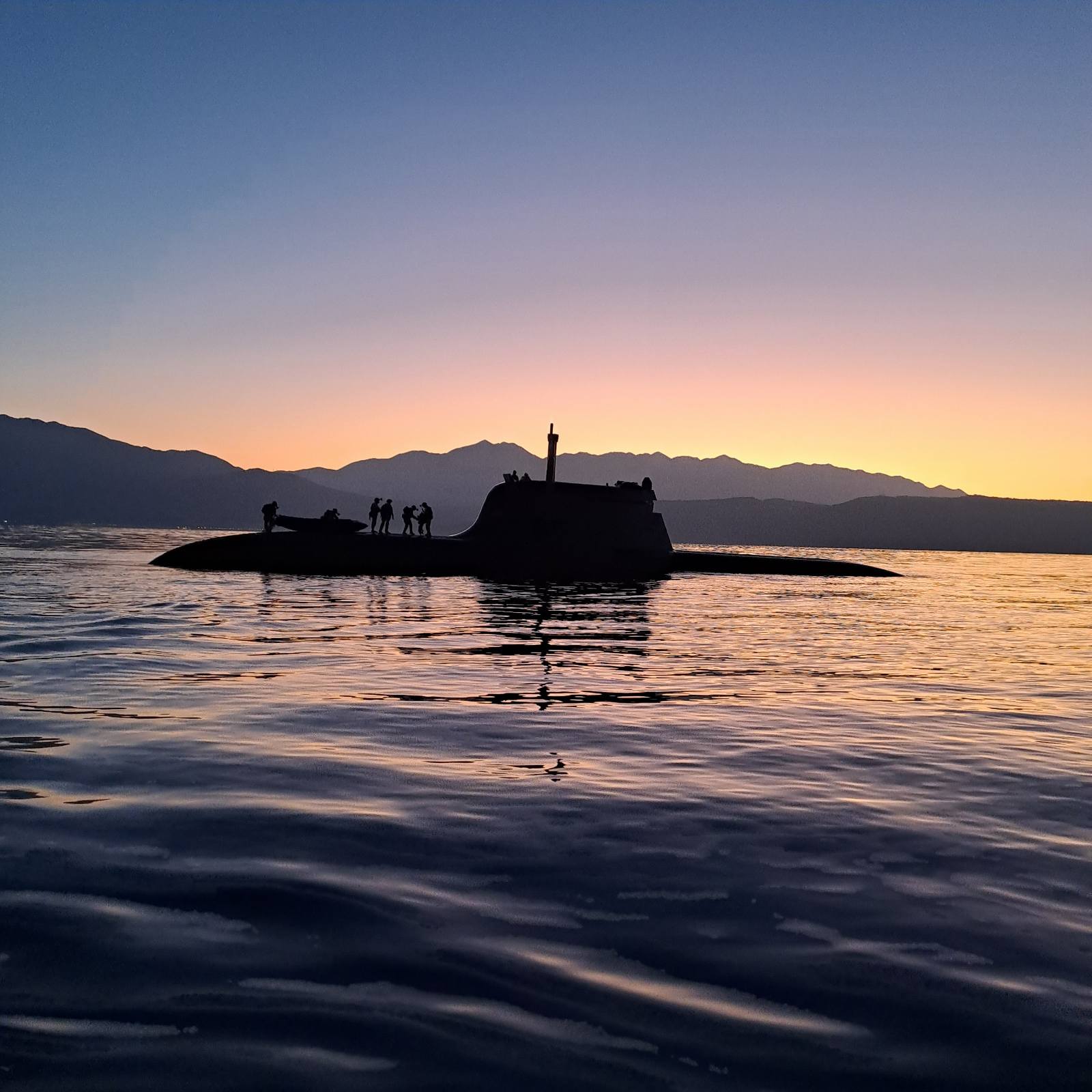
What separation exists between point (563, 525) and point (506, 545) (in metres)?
2.56

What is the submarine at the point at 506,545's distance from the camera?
37.4 metres

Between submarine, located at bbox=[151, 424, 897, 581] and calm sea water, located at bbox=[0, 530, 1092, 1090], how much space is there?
78.2 feet

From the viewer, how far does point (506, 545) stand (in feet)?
126

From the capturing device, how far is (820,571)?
5416 cm

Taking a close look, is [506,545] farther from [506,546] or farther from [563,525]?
[563,525]

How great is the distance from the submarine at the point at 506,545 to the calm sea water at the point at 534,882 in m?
23.8

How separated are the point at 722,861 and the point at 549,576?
32.2 m

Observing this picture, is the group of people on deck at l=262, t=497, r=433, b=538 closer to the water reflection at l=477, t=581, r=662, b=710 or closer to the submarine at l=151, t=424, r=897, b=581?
the submarine at l=151, t=424, r=897, b=581

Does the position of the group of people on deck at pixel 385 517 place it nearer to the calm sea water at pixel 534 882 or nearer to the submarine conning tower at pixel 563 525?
the submarine conning tower at pixel 563 525

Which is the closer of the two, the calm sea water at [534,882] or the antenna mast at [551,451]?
the calm sea water at [534,882]

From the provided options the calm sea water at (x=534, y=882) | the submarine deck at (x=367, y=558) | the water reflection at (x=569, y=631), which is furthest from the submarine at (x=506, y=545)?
the calm sea water at (x=534, y=882)

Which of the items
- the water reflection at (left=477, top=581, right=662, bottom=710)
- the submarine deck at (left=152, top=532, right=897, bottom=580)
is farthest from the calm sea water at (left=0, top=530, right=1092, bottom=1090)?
the submarine deck at (left=152, top=532, right=897, bottom=580)

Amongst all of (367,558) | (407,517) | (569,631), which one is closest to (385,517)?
(407,517)

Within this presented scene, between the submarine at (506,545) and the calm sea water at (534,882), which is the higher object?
the submarine at (506,545)
